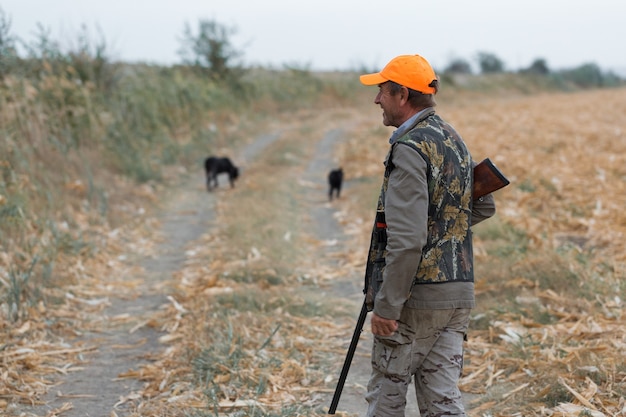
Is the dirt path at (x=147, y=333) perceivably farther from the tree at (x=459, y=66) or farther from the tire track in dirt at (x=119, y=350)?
the tree at (x=459, y=66)

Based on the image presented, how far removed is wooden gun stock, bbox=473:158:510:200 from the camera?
10.9ft

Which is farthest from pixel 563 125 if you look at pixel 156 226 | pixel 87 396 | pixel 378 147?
pixel 87 396

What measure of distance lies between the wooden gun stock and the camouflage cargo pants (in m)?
0.60

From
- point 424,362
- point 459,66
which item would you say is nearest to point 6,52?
point 424,362

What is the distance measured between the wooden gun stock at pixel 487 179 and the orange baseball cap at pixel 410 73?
0.46m

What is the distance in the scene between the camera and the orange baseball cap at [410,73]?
10.4 ft

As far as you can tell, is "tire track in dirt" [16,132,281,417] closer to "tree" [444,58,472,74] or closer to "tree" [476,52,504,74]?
"tree" [444,58,472,74]

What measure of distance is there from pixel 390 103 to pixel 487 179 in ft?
1.98

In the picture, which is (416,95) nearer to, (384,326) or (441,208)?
(441,208)

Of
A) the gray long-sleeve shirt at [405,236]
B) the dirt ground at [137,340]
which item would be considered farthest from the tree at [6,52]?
the gray long-sleeve shirt at [405,236]

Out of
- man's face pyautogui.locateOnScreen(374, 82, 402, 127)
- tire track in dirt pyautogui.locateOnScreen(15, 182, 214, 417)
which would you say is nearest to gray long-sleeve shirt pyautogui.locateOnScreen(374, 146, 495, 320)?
man's face pyautogui.locateOnScreen(374, 82, 402, 127)

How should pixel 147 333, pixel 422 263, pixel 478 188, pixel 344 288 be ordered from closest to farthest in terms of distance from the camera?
pixel 422 263 → pixel 478 188 → pixel 147 333 → pixel 344 288

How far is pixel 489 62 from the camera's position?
68500 millimetres

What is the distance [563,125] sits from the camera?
20.9 metres
